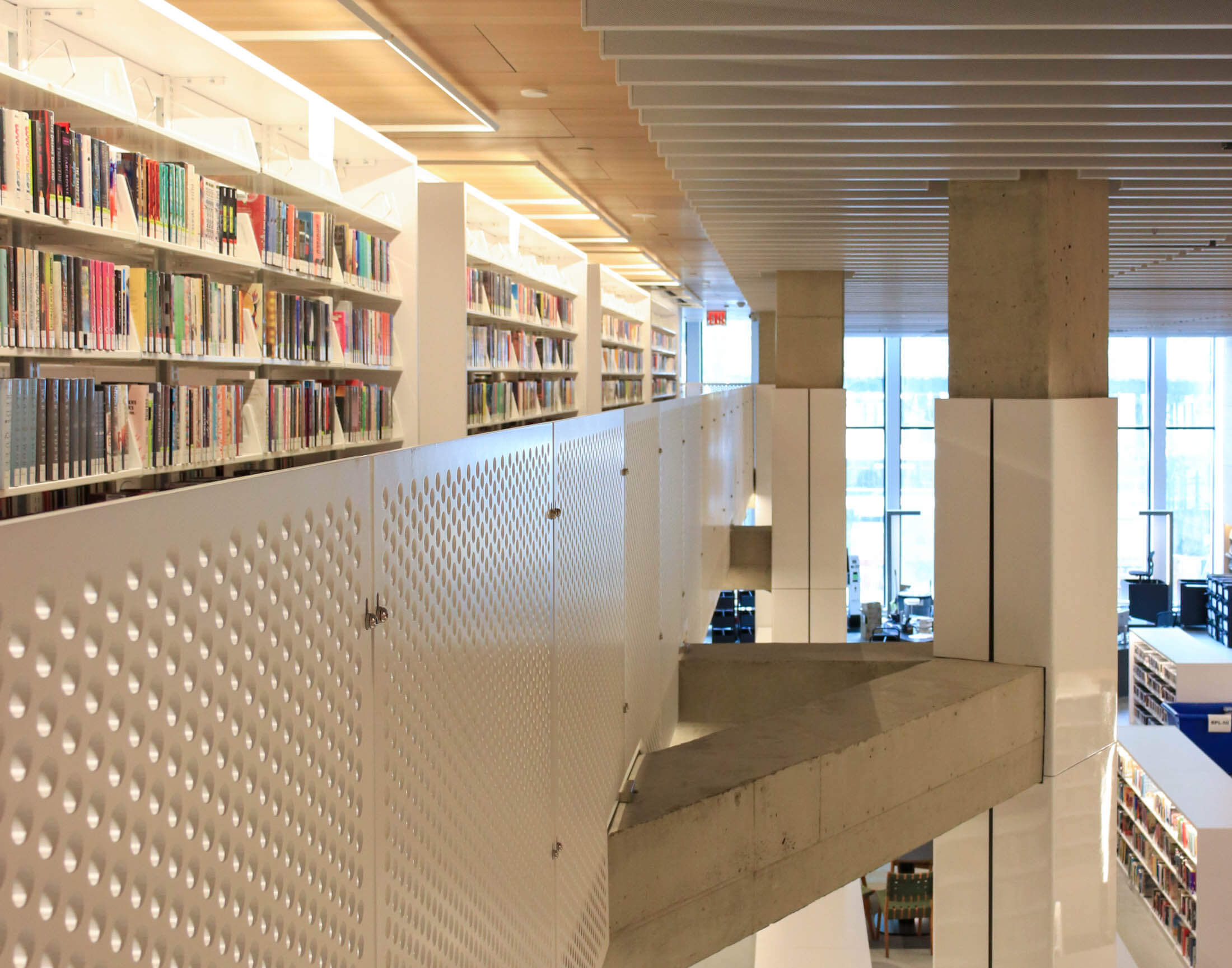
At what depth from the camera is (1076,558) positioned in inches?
187

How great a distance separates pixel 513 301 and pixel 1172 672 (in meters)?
9.40

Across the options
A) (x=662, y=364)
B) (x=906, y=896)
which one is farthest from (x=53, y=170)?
(x=662, y=364)

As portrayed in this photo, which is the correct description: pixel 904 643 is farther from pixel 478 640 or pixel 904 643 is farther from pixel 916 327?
pixel 916 327

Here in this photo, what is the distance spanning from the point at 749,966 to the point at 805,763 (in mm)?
5112

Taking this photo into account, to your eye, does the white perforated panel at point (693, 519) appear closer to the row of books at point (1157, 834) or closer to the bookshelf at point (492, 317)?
the bookshelf at point (492, 317)

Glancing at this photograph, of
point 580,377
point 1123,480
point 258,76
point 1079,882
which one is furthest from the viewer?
point 1123,480

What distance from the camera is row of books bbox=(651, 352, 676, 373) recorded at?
17.3 m

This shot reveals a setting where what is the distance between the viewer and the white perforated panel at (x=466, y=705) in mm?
1433

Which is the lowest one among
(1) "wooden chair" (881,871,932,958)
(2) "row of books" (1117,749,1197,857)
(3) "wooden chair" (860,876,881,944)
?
(3) "wooden chair" (860,876,881,944)

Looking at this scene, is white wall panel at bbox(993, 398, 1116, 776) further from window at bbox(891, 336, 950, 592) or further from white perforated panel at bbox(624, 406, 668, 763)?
window at bbox(891, 336, 950, 592)

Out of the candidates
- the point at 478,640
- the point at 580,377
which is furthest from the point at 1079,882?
the point at 580,377

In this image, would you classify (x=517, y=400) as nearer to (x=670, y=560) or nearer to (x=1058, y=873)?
(x=670, y=560)

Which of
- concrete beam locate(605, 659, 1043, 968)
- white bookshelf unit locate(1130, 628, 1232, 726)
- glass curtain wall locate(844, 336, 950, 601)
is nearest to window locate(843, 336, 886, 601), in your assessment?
glass curtain wall locate(844, 336, 950, 601)

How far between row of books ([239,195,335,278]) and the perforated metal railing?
257cm
